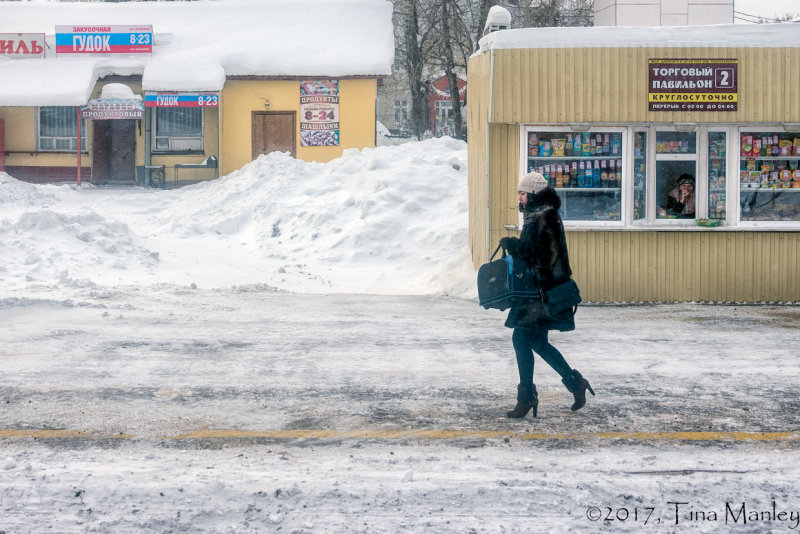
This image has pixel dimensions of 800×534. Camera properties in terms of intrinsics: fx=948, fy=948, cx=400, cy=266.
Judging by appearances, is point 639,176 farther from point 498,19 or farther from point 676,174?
point 498,19

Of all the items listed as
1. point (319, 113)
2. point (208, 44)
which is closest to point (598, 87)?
point (319, 113)

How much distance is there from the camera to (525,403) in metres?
6.92

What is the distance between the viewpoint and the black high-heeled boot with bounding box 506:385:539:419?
690 centimetres

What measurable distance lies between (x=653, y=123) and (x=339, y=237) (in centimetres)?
738

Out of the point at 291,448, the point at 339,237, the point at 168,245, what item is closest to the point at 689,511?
the point at 291,448

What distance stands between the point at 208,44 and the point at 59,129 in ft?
18.8

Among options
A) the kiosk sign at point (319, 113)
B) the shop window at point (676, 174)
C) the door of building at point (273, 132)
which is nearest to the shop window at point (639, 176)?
the shop window at point (676, 174)

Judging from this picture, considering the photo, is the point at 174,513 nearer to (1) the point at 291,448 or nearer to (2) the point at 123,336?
(1) the point at 291,448

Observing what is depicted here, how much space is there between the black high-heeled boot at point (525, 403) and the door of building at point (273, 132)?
24.9 metres

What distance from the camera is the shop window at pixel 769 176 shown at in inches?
535

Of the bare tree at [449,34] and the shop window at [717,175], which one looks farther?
the bare tree at [449,34]

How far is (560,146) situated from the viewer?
533 inches

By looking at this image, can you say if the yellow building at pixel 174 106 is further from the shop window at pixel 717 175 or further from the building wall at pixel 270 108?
the shop window at pixel 717 175

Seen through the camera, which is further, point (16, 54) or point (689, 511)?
point (16, 54)
